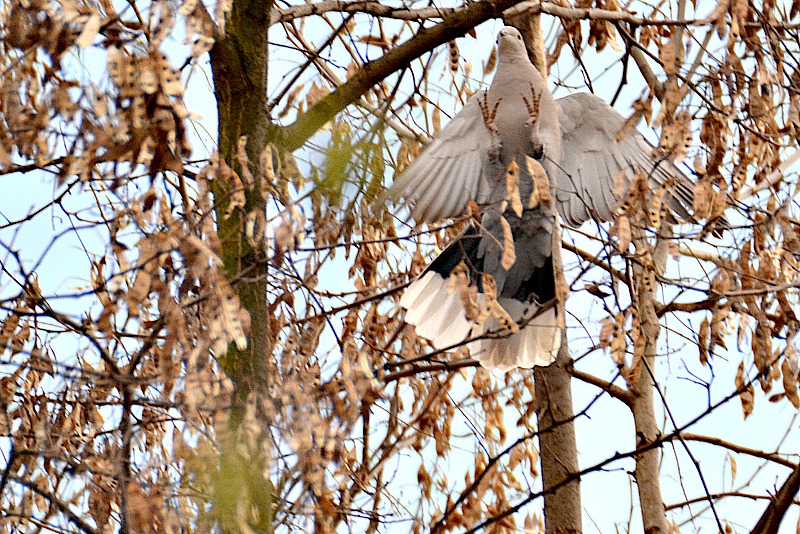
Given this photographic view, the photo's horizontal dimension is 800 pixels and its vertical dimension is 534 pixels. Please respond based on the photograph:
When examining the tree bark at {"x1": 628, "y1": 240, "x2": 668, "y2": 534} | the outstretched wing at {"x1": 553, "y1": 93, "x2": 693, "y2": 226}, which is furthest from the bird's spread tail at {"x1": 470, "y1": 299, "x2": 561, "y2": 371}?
the outstretched wing at {"x1": 553, "y1": 93, "x2": 693, "y2": 226}

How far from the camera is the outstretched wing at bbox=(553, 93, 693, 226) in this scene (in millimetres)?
3432

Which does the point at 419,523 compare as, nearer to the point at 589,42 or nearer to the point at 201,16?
the point at 201,16

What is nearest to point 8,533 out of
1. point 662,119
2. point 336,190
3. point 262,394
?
point 262,394

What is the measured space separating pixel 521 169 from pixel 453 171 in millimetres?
286

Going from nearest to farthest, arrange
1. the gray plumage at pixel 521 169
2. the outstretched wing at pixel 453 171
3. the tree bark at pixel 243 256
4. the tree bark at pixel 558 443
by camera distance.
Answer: the tree bark at pixel 243 256 < the tree bark at pixel 558 443 < the gray plumage at pixel 521 169 < the outstretched wing at pixel 453 171

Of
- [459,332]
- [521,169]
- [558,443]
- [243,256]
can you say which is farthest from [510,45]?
[243,256]

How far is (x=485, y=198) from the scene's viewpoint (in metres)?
3.52

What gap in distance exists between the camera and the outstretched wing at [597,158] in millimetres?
3432

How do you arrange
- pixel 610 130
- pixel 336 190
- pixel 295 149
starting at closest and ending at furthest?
pixel 336 190 < pixel 295 149 < pixel 610 130

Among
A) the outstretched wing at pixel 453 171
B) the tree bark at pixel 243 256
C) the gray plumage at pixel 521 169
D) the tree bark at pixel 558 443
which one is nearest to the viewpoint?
the tree bark at pixel 243 256

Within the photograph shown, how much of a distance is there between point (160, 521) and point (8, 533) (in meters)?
0.44

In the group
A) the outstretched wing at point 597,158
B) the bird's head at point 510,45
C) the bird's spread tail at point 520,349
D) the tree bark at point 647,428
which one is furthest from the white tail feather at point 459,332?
the bird's head at point 510,45

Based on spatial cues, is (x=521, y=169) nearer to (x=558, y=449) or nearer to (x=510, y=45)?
(x=510, y=45)

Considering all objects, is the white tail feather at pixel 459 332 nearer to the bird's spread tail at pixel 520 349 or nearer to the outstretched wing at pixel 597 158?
the bird's spread tail at pixel 520 349
